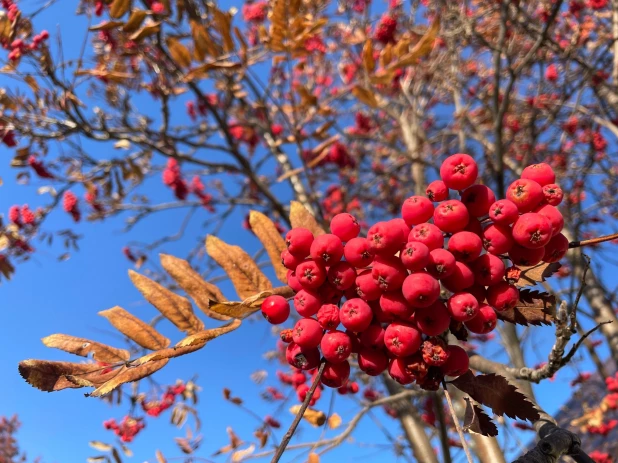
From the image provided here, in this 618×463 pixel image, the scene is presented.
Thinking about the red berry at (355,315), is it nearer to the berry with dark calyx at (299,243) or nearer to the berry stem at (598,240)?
the berry with dark calyx at (299,243)

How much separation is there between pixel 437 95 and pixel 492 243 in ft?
22.5

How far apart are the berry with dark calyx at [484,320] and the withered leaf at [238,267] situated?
1.95 feet

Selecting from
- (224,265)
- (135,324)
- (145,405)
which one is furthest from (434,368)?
(145,405)

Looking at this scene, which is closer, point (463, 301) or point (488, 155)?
point (463, 301)

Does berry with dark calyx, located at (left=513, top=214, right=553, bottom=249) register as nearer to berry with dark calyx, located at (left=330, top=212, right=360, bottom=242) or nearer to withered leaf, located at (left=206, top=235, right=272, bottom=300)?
berry with dark calyx, located at (left=330, top=212, right=360, bottom=242)

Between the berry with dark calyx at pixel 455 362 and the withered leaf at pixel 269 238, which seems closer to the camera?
the berry with dark calyx at pixel 455 362

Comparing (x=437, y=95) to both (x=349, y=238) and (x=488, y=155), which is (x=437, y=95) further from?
(x=349, y=238)

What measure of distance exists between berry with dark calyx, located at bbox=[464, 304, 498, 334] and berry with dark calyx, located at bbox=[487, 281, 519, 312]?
2cm

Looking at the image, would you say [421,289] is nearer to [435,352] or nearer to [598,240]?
[435,352]

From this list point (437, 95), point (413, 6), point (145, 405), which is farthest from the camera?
point (437, 95)

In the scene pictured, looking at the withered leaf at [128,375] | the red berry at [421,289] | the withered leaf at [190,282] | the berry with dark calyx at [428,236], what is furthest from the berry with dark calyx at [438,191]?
the withered leaf at [128,375]

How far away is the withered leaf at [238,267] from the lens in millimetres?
1194

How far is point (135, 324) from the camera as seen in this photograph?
1.06m

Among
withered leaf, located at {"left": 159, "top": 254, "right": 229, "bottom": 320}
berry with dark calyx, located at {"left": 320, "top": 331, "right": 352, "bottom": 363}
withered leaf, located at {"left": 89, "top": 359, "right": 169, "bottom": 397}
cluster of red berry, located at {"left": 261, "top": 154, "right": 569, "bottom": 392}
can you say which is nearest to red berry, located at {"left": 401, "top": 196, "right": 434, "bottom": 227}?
cluster of red berry, located at {"left": 261, "top": 154, "right": 569, "bottom": 392}
